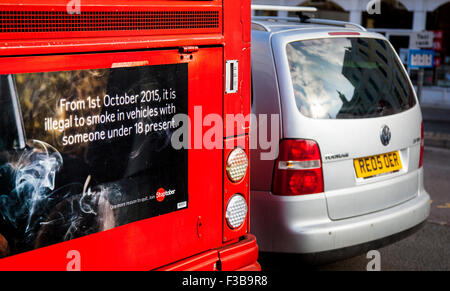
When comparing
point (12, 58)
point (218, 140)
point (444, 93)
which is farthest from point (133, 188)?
point (444, 93)

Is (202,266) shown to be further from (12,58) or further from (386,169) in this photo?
(386,169)

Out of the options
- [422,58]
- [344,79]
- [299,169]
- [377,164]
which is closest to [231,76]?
[299,169]

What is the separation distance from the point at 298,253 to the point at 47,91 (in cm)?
232

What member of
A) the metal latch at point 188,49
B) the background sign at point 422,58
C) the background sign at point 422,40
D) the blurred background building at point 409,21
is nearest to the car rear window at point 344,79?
the metal latch at point 188,49

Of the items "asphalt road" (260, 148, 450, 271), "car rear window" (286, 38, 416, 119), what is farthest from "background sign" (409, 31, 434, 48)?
"car rear window" (286, 38, 416, 119)

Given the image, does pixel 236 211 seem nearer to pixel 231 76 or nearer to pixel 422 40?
pixel 231 76

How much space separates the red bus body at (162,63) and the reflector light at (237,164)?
0.13 ft

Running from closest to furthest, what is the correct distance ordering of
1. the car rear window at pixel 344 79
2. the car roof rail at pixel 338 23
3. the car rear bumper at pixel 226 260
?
1. the car rear bumper at pixel 226 260
2. the car rear window at pixel 344 79
3. the car roof rail at pixel 338 23

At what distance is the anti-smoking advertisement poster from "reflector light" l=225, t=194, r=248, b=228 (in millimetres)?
358

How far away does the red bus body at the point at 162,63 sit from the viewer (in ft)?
9.17

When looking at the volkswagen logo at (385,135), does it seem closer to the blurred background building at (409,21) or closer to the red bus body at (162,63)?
the red bus body at (162,63)

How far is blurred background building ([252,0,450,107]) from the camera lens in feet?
73.0

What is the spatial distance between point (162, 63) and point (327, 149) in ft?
5.53

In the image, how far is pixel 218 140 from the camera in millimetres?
3662
